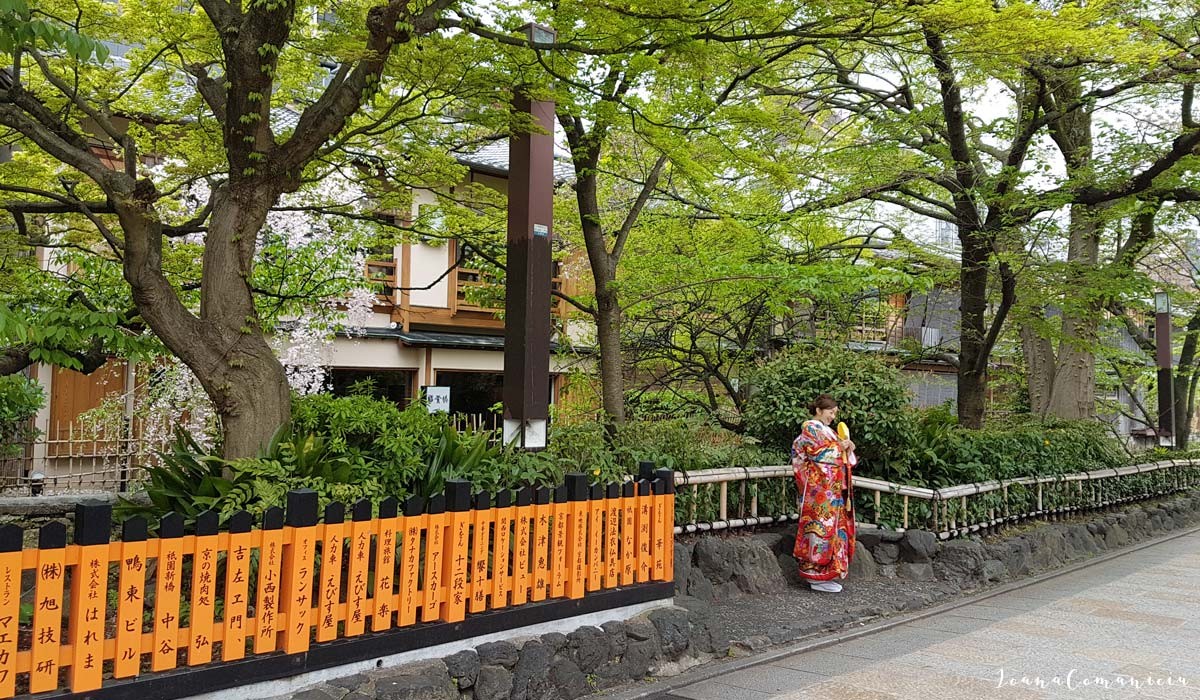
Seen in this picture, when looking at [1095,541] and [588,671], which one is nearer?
[588,671]

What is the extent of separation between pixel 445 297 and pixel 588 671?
590 inches

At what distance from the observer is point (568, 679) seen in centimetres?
545

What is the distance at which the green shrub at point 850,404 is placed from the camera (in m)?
9.59

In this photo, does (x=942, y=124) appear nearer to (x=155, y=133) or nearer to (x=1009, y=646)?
(x=1009, y=646)

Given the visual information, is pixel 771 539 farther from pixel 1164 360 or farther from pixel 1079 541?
pixel 1164 360

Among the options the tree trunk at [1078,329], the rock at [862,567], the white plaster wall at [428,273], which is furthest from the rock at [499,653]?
the white plaster wall at [428,273]

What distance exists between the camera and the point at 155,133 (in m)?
9.46

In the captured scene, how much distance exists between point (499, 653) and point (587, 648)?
76 cm

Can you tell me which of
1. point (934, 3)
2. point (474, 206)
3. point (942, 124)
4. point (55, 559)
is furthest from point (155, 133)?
point (942, 124)

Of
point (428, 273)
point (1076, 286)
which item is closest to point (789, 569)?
point (1076, 286)

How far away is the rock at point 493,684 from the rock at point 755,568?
338cm

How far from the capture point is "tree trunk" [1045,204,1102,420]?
12.9 meters

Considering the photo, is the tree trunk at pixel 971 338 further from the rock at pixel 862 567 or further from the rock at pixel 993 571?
the rock at pixel 862 567

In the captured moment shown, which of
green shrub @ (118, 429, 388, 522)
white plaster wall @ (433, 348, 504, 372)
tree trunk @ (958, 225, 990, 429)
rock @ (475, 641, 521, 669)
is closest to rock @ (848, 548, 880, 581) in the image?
A: rock @ (475, 641, 521, 669)
